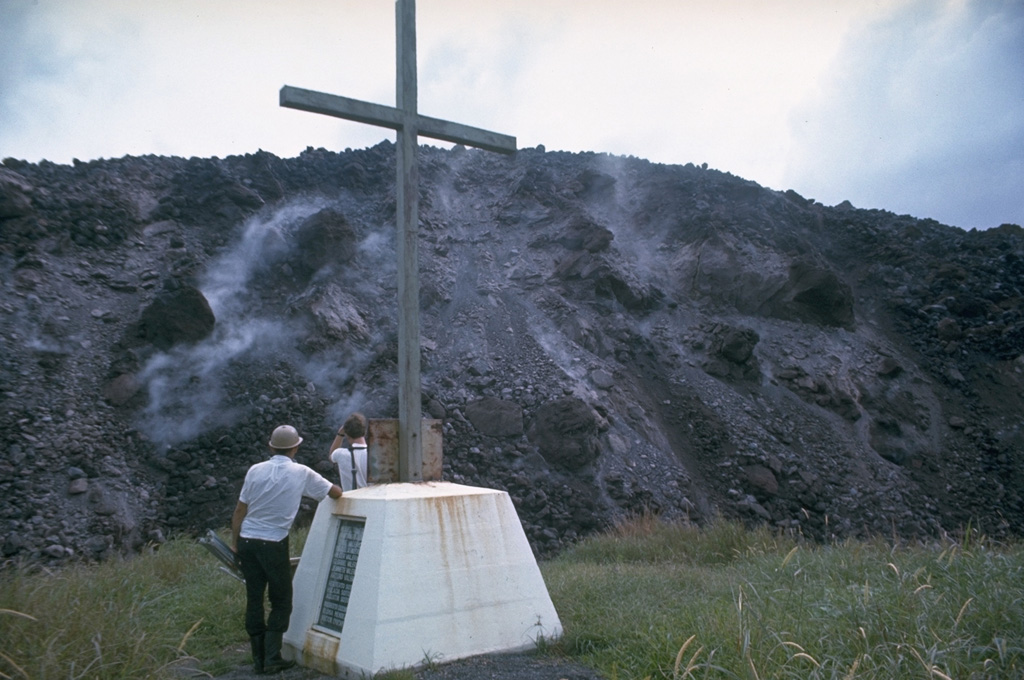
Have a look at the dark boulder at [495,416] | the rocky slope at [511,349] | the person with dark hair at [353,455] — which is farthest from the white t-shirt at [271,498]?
the dark boulder at [495,416]

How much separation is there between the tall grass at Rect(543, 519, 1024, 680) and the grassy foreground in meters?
0.01

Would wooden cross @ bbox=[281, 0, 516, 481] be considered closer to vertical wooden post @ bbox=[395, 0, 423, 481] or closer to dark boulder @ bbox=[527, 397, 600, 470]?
vertical wooden post @ bbox=[395, 0, 423, 481]

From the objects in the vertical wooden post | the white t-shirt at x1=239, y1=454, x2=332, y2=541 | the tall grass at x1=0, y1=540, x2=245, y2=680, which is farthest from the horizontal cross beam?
the tall grass at x1=0, y1=540, x2=245, y2=680

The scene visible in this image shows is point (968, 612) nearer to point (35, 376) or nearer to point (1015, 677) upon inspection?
point (1015, 677)

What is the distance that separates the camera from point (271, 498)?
493cm

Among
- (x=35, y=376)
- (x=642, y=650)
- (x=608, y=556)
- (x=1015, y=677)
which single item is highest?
(x=35, y=376)

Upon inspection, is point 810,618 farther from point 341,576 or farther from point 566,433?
point 566,433

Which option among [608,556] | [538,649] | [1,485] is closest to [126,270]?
[1,485]

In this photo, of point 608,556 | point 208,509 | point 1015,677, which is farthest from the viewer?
point 208,509

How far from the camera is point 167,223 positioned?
16094 millimetres

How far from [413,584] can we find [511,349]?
33.7ft

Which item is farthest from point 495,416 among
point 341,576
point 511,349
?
point 341,576

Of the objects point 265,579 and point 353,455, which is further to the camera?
point 353,455

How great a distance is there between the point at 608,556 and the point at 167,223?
1208 centimetres
